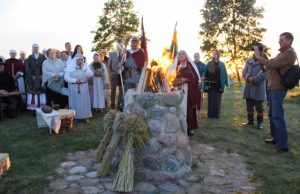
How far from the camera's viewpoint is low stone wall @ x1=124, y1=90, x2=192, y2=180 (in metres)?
5.50

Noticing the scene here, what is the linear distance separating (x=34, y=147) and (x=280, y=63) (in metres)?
5.15

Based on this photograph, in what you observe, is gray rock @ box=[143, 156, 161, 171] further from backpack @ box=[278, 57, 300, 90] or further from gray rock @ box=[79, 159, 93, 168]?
backpack @ box=[278, 57, 300, 90]

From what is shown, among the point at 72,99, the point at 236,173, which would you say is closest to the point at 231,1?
the point at 72,99

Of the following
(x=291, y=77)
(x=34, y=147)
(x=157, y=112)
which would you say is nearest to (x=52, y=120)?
(x=34, y=147)

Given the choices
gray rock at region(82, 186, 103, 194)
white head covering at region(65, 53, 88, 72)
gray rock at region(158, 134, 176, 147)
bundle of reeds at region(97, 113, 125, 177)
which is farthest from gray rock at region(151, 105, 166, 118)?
white head covering at region(65, 53, 88, 72)

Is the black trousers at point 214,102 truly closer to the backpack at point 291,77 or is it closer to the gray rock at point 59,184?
the backpack at point 291,77

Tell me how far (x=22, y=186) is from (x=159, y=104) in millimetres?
2376

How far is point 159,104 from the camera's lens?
5.59m

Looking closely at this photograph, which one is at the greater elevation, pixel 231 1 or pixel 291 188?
pixel 231 1

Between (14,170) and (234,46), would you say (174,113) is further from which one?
(234,46)

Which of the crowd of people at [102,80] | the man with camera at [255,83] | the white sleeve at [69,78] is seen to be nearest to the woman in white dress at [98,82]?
the crowd of people at [102,80]

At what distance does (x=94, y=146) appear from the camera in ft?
24.0

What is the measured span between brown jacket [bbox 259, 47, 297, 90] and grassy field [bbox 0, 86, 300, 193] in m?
1.40

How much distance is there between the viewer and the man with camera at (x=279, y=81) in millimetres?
6637
